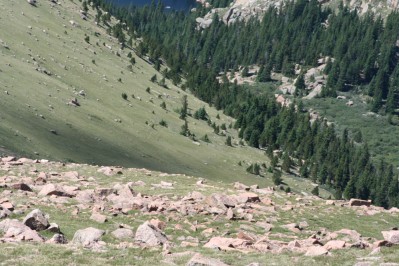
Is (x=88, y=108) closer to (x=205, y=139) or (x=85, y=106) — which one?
(x=85, y=106)

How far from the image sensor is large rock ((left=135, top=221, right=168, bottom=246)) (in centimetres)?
2247

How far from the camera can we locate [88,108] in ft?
274

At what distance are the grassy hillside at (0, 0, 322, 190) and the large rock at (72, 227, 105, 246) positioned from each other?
2785cm

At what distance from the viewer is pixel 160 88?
129m

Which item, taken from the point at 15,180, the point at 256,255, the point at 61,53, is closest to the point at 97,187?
the point at 15,180

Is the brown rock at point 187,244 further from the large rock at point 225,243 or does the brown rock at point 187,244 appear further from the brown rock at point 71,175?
the brown rock at point 71,175

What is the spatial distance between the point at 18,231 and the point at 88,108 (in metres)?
63.3

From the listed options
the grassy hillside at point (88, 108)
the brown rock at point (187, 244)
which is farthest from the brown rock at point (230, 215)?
the grassy hillside at point (88, 108)

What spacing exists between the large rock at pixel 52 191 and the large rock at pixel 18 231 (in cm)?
798

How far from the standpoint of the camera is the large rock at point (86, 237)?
2112cm

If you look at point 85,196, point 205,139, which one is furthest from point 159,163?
point 85,196

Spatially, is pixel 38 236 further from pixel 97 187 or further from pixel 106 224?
pixel 97 187

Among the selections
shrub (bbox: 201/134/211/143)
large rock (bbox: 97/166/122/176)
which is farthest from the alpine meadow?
shrub (bbox: 201/134/211/143)

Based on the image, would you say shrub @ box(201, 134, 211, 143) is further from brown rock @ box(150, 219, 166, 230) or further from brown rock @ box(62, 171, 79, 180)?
brown rock @ box(150, 219, 166, 230)
